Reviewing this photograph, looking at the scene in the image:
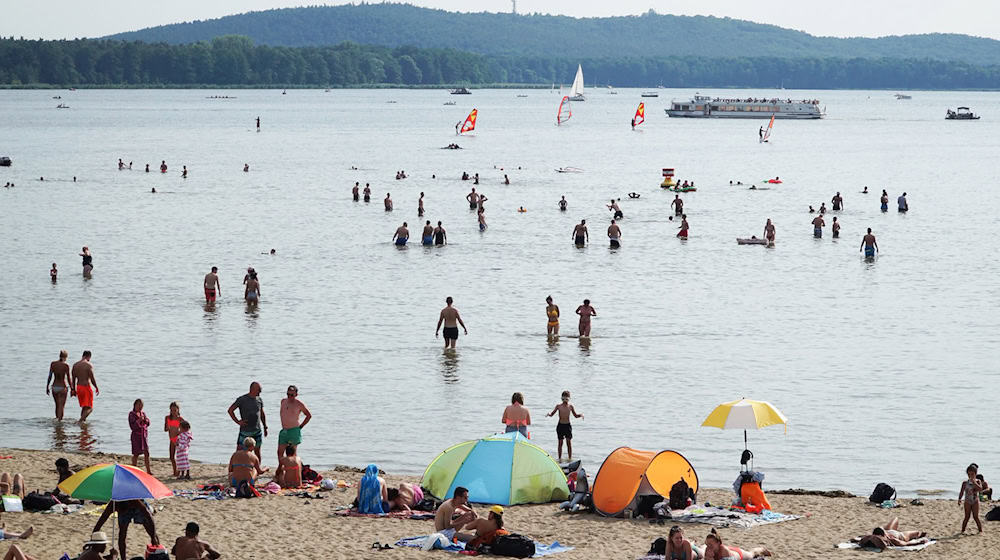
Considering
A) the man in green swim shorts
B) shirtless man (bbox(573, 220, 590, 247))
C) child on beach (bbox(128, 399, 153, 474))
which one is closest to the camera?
the man in green swim shorts

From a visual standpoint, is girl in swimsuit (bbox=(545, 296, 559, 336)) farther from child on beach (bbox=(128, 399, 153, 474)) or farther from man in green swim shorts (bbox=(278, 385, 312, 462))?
child on beach (bbox=(128, 399, 153, 474))

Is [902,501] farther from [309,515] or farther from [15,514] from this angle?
[15,514]

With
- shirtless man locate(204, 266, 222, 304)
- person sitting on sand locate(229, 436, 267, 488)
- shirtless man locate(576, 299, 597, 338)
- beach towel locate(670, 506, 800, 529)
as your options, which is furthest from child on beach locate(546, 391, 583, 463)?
shirtless man locate(204, 266, 222, 304)

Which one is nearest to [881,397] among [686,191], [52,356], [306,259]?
[52,356]

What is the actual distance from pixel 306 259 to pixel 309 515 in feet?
104

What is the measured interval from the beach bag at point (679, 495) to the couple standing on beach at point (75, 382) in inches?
425

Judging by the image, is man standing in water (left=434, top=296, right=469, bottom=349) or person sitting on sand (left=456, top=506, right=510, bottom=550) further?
man standing in water (left=434, top=296, right=469, bottom=349)

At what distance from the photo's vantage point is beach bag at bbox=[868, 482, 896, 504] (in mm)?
19547

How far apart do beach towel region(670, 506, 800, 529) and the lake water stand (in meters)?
3.11

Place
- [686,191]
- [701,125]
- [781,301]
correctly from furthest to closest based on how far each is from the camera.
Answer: [701,125]
[686,191]
[781,301]

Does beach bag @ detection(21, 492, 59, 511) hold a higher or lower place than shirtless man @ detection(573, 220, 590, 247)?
lower

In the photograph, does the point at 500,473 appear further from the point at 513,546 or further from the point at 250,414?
the point at 250,414

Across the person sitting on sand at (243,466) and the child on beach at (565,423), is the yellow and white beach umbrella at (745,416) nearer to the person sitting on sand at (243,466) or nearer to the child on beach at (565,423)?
the child on beach at (565,423)

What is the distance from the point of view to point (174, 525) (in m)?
17.1
